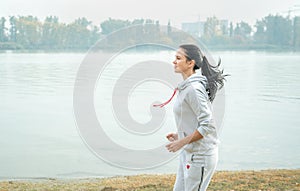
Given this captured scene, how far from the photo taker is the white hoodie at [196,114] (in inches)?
103

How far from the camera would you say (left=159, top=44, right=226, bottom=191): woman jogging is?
262cm

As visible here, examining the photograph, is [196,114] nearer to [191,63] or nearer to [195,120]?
[195,120]

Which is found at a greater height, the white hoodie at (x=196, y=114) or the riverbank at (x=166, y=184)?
the white hoodie at (x=196, y=114)

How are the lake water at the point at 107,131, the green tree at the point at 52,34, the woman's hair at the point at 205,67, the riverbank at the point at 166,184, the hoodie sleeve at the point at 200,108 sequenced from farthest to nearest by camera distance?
the green tree at the point at 52,34, the lake water at the point at 107,131, the riverbank at the point at 166,184, the woman's hair at the point at 205,67, the hoodie sleeve at the point at 200,108

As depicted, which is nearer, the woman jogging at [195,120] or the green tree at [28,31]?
the woman jogging at [195,120]

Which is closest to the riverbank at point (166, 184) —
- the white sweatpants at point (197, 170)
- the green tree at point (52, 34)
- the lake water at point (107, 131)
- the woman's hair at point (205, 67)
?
the lake water at point (107, 131)

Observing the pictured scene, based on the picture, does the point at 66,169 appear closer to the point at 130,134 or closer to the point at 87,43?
the point at 130,134

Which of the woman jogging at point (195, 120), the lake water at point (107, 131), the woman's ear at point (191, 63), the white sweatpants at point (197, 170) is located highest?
the woman's ear at point (191, 63)

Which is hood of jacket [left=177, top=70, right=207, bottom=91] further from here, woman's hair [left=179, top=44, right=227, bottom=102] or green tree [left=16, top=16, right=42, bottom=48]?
green tree [left=16, top=16, right=42, bottom=48]

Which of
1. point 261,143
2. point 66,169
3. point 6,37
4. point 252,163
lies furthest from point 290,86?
point 6,37

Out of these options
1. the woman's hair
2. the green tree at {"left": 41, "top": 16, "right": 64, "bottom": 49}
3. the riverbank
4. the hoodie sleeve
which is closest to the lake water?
the riverbank

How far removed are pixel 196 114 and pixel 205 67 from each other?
336mm

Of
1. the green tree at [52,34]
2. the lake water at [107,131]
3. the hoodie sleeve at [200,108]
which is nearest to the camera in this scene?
the hoodie sleeve at [200,108]

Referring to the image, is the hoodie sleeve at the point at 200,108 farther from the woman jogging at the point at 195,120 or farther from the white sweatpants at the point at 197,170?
the white sweatpants at the point at 197,170
